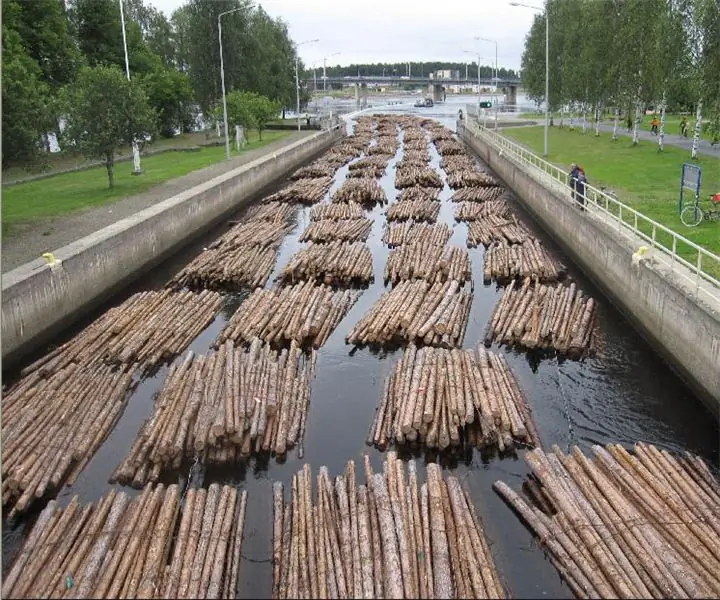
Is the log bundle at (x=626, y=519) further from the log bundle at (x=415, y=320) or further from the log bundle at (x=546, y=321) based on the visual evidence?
the log bundle at (x=415, y=320)

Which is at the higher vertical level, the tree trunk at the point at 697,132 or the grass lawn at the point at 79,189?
the tree trunk at the point at 697,132

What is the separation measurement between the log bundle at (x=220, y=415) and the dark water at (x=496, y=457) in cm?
32

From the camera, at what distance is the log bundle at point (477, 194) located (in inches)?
1485

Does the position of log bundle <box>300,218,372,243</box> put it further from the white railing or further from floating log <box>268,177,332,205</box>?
the white railing

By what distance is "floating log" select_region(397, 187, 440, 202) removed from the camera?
3725cm

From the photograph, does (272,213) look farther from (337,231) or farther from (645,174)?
(645,174)

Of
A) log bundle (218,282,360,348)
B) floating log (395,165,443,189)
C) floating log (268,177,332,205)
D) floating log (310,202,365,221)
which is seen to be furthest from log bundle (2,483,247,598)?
floating log (395,165,443,189)

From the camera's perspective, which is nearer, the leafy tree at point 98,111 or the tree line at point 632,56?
the tree line at point 632,56

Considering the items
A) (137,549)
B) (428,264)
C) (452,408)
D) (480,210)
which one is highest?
(480,210)

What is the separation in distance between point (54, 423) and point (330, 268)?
11.9m

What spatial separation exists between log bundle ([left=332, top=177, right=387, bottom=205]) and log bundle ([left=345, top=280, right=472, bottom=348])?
1798cm

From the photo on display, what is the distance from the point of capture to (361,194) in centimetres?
3834

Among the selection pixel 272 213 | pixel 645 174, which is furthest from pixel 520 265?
pixel 645 174

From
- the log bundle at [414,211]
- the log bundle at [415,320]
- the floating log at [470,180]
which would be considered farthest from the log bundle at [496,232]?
the floating log at [470,180]
